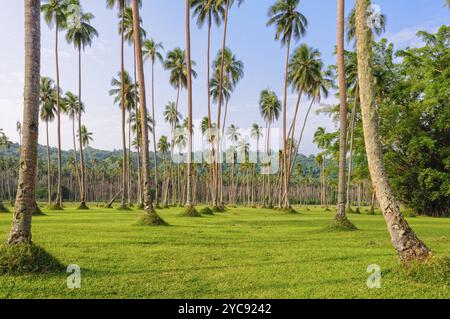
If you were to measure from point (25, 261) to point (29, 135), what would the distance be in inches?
101

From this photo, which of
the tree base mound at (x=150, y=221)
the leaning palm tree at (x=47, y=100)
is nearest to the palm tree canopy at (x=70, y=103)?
the leaning palm tree at (x=47, y=100)

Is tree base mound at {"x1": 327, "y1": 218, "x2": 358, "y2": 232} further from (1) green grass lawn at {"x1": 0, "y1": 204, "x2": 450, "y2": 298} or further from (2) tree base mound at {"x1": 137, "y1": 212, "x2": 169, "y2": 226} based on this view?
(2) tree base mound at {"x1": 137, "y1": 212, "x2": 169, "y2": 226}

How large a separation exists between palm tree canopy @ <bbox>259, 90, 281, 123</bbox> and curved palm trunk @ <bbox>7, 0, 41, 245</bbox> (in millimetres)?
48725

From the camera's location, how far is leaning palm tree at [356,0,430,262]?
23.9ft

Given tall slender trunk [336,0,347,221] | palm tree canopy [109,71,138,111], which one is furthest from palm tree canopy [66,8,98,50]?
tall slender trunk [336,0,347,221]

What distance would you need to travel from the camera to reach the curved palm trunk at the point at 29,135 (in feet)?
24.3

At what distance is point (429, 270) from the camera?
6824mm

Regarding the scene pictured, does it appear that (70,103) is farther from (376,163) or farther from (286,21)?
(376,163)

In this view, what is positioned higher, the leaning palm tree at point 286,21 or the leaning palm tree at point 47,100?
the leaning palm tree at point 286,21

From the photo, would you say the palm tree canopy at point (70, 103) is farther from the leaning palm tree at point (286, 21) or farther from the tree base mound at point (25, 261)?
the tree base mound at point (25, 261)

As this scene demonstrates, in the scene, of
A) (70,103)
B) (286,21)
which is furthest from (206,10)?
(70,103)

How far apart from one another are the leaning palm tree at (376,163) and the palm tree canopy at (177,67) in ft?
119

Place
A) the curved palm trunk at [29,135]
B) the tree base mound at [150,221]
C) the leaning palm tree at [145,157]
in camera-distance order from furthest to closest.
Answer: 1. the leaning palm tree at [145,157]
2. the tree base mound at [150,221]
3. the curved palm trunk at [29,135]

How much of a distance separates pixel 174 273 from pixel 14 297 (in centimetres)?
294
